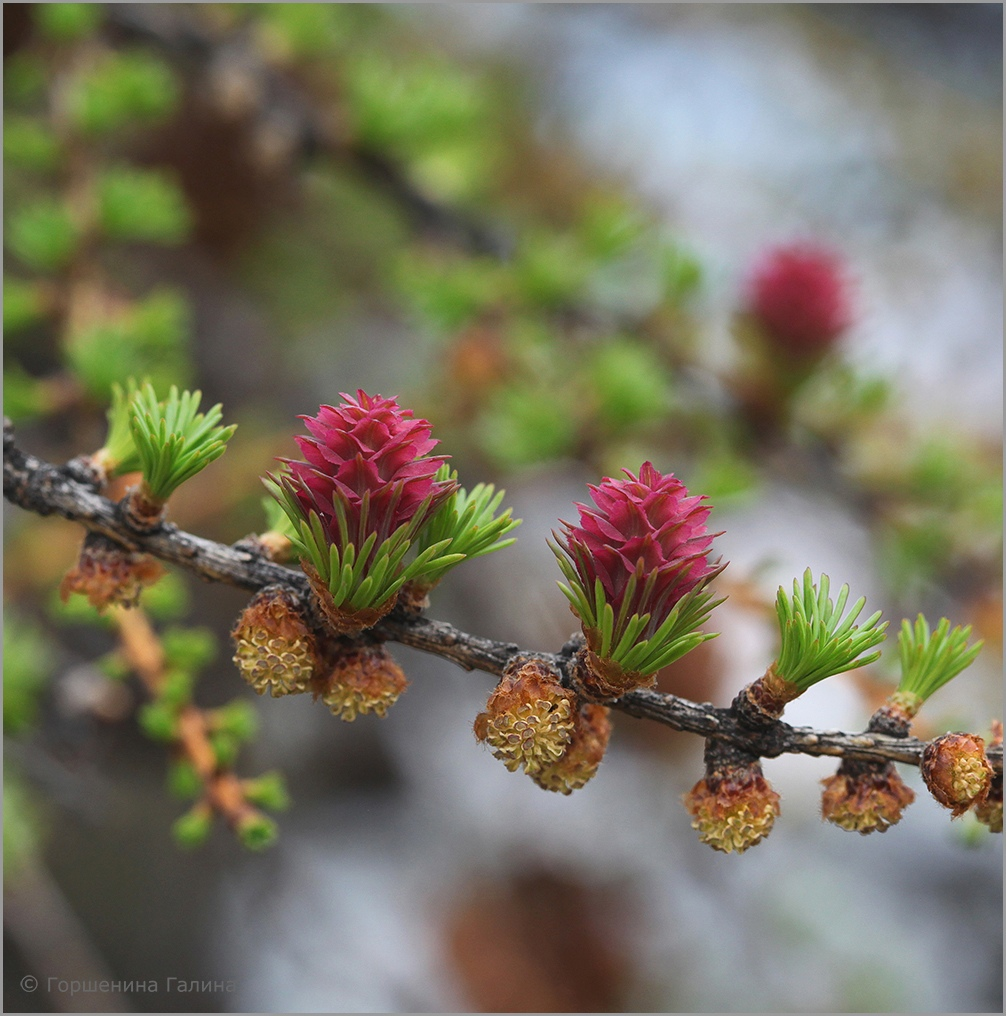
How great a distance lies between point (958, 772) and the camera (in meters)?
0.39

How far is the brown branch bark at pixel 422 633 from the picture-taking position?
0.41m

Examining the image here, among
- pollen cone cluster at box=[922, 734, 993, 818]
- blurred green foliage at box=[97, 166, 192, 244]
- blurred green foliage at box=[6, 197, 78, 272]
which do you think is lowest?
pollen cone cluster at box=[922, 734, 993, 818]

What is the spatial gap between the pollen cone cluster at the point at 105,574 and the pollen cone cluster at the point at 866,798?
1.20ft

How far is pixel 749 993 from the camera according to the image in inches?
62.9

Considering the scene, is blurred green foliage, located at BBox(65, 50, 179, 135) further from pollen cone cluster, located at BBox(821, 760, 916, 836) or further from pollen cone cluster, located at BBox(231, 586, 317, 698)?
pollen cone cluster, located at BBox(821, 760, 916, 836)

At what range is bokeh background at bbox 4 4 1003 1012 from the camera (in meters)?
1.06

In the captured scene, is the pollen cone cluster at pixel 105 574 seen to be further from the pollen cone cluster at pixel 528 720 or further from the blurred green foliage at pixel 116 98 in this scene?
the blurred green foliage at pixel 116 98

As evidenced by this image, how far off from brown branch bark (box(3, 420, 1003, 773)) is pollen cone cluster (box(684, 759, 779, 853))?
12mm

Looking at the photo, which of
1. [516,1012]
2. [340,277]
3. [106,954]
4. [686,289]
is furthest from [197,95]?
[516,1012]

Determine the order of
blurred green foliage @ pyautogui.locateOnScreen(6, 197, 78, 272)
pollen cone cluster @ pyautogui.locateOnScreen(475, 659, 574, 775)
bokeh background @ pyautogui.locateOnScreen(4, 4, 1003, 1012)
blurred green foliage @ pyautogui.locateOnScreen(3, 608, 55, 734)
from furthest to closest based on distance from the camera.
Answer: bokeh background @ pyautogui.locateOnScreen(4, 4, 1003, 1012) → blurred green foliage @ pyautogui.locateOnScreen(6, 197, 78, 272) → blurred green foliage @ pyautogui.locateOnScreen(3, 608, 55, 734) → pollen cone cluster @ pyautogui.locateOnScreen(475, 659, 574, 775)

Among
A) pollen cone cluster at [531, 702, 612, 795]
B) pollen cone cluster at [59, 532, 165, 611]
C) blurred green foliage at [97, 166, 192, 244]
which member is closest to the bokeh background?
blurred green foliage at [97, 166, 192, 244]

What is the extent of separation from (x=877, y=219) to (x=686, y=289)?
123cm

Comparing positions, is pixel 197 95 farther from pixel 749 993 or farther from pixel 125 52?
pixel 749 993

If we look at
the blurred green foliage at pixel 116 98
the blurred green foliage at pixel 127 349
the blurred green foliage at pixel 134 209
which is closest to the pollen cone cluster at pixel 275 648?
the blurred green foliage at pixel 127 349
